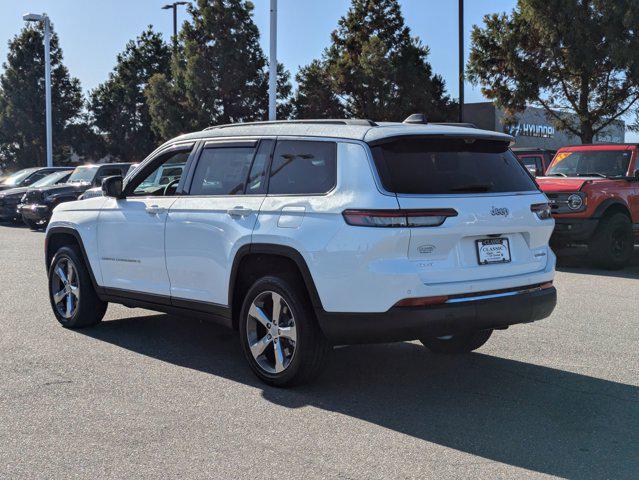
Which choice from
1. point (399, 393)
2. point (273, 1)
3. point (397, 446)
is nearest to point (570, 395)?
point (399, 393)

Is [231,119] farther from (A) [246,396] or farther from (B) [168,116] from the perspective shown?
(A) [246,396]

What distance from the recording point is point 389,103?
27.8 metres

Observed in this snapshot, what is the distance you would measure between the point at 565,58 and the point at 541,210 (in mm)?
16195

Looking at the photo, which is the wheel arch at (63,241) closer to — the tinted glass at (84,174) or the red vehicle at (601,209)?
the red vehicle at (601,209)

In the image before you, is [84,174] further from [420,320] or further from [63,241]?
[420,320]

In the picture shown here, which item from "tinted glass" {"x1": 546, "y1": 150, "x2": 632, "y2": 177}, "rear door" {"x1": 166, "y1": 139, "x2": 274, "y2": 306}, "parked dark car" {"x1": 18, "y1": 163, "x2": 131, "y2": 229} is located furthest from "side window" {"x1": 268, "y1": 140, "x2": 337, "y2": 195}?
"parked dark car" {"x1": 18, "y1": 163, "x2": 131, "y2": 229}

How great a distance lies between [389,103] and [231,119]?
8.04 m

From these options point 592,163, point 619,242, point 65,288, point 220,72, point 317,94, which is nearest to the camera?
point 65,288

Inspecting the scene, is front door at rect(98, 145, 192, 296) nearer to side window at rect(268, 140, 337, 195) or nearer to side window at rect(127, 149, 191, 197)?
side window at rect(127, 149, 191, 197)

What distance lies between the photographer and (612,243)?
12.3 m

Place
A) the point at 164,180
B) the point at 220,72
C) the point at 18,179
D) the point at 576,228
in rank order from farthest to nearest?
the point at 220,72, the point at 18,179, the point at 576,228, the point at 164,180

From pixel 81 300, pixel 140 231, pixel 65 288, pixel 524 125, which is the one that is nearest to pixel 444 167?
pixel 140 231

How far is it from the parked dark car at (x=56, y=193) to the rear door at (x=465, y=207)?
15735mm

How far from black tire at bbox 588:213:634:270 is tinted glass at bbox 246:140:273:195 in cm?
804
